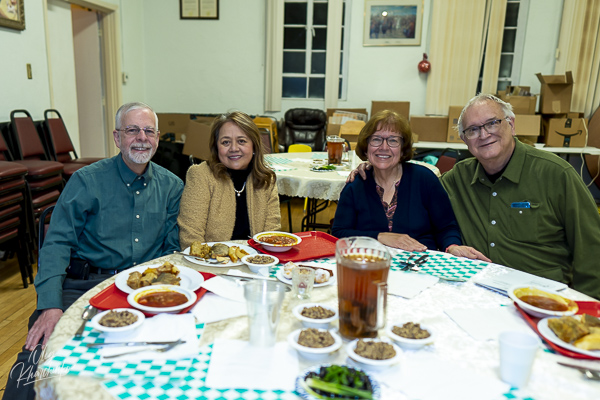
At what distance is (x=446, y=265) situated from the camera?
1.44 m

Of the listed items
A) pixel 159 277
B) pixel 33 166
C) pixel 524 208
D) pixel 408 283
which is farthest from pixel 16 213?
pixel 524 208

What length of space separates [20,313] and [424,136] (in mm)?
4579

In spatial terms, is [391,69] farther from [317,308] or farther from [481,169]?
[317,308]

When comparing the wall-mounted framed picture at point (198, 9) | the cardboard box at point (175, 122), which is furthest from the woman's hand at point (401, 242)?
the wall-mounted framed picture at point (198, 9)

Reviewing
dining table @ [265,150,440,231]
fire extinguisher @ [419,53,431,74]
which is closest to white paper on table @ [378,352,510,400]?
dining table @ [265,150,440,231]

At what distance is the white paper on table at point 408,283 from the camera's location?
1197mm

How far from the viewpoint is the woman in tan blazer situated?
6.12 feet

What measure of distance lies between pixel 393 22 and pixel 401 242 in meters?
5.27

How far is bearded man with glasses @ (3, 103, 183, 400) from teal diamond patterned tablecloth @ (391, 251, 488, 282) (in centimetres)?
87

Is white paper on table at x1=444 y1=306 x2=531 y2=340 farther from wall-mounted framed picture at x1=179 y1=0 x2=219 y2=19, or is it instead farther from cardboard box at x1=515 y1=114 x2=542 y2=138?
wall-mounted framed picture at x1=179 y1=0 x2=219 y2=19

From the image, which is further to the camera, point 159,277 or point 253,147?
point 253,147

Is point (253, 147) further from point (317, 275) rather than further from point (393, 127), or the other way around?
point (317, 275)

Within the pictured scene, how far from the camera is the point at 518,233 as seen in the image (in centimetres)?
175

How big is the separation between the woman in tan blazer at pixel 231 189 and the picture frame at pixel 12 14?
313cm
